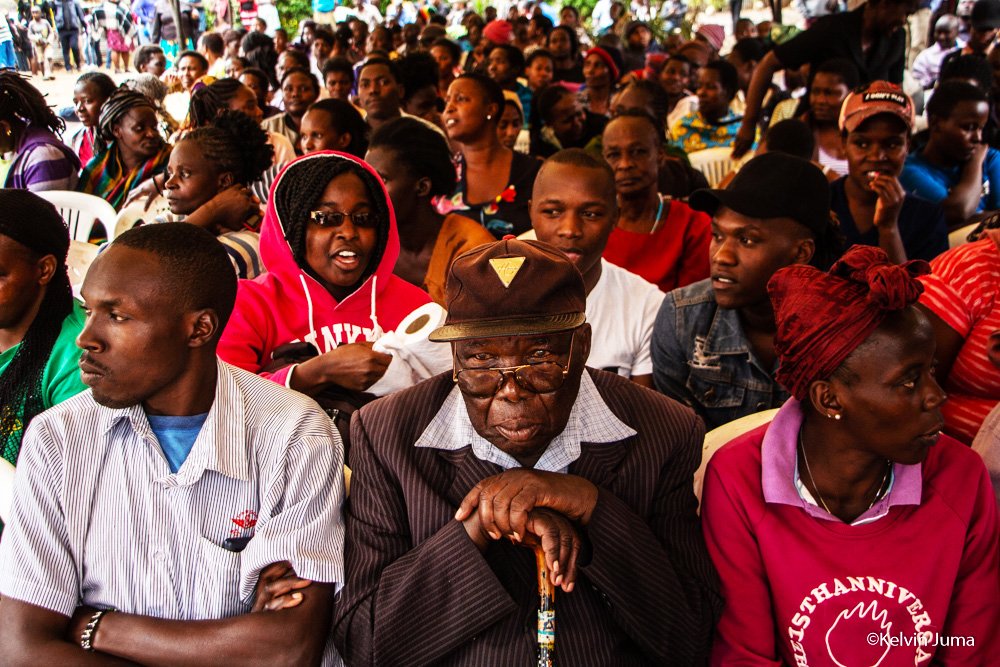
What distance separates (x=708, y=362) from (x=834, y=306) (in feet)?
2.84

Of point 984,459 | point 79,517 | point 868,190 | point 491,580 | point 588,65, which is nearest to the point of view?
point 491,580

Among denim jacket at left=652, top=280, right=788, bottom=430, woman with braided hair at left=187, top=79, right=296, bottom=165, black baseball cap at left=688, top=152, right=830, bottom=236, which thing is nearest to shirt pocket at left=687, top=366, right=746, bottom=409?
denim jacket at left=652, top=280, right=788, bottom=430

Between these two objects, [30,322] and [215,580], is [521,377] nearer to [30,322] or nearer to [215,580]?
[215,580]

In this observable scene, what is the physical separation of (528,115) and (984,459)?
6.19 m

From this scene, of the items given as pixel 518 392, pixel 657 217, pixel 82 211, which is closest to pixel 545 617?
pixel 518 392

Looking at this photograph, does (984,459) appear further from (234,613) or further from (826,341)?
(234,613)

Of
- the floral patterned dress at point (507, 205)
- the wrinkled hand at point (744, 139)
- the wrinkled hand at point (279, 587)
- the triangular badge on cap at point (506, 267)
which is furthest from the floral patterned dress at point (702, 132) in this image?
the wrinkled hand at point (279, 587)

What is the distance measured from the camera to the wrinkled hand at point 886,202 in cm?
330

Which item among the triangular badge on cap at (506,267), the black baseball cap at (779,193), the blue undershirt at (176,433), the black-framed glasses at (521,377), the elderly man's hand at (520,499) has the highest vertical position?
the triangular badge on cap at (506,267)

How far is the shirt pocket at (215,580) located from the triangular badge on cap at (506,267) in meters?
0.79

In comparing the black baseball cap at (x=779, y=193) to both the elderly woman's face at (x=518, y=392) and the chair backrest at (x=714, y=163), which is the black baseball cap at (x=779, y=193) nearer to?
the elderly woman's face at (x=518, y=392)

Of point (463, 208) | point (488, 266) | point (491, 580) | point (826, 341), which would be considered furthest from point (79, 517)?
point (463, 208)

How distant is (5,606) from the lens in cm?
161

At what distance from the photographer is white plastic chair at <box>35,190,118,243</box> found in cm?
426
